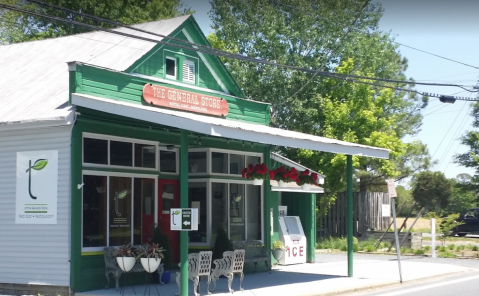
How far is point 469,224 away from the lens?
39.2 meters

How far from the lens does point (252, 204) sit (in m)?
20.5

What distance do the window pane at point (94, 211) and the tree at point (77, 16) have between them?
72.9ft

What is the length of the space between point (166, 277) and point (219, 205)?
11.8 ft

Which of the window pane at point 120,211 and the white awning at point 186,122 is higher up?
the white awning at point 186,122

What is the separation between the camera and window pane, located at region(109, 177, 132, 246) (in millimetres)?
15711

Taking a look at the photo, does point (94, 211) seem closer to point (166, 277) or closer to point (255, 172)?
point (166, 277)

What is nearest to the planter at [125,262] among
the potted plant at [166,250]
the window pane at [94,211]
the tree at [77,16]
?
the window pane at [94,211]

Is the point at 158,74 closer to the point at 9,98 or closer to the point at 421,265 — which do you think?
the point at 9,98

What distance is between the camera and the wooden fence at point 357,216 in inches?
1313

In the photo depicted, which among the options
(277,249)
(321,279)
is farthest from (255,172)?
(277,249)

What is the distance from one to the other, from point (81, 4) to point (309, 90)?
13442 mm

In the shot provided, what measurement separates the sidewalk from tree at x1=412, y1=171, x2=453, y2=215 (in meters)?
11.1

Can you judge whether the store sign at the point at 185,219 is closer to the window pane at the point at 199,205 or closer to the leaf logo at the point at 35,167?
the leaf logo at the point at 35,167

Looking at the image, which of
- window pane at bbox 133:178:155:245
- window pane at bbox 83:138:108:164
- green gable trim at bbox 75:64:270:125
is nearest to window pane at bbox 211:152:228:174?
green gable trim at bbox 75:64:270:125
